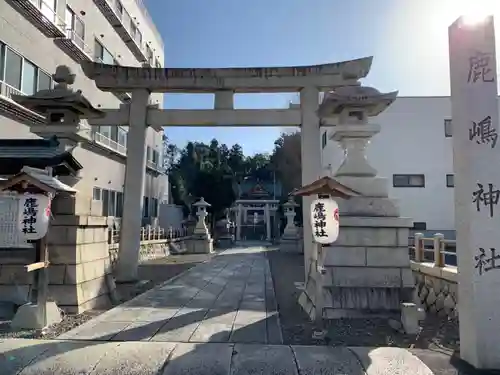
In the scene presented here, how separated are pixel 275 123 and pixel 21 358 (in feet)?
25.1

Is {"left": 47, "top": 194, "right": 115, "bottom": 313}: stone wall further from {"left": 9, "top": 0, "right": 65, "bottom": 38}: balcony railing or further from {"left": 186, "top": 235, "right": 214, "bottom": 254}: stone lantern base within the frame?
{"left": 186, "top": 235, "right": 214, "bottom": 254}: stone lantern base

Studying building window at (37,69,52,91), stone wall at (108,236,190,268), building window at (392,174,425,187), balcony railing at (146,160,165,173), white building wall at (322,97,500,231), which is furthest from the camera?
balcony railing at (146,160,165,173)

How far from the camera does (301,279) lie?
39.5 feet

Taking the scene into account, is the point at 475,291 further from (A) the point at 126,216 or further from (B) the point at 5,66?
(B) the point at 5,66

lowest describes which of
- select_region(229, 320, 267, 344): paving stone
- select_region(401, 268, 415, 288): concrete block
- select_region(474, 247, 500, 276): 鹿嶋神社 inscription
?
select_region(229, 320, 267, 344): paving stone

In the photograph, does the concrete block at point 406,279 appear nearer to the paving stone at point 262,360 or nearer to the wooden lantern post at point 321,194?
the wooden lantern post at point 321,194

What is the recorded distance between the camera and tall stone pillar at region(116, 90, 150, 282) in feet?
32.8

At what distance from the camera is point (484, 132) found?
15.3 feet

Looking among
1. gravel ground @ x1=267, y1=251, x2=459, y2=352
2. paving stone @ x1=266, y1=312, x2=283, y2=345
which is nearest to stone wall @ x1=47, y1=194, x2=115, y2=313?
paving stone @ x1=266, y1=312, x2=283, y2=345

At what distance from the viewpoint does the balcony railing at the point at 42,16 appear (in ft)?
42.8

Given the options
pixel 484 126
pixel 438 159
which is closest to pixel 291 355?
pixel 484 126

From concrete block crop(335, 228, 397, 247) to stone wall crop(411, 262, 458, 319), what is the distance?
125 centimetres

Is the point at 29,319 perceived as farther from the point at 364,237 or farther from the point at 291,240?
the point at 291,240

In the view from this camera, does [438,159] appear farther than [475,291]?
Yes
